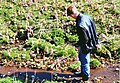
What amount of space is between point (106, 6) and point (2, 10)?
4.08 metres

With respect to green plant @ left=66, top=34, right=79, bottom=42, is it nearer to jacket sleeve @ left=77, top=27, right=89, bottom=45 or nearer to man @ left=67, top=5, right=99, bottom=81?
man @ left=67, top=5, right=99, bottom=81

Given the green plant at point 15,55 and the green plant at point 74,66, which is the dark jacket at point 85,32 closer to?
the green plant at point 74,66

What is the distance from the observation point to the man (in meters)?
9.28

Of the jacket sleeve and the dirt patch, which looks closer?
the jacket sleeve

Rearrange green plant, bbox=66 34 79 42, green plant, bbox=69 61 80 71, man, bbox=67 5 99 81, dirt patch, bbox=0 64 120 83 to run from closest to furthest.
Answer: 1. man, bbox=67 5 99 81
2. dirt patch, bbox=0 64 120 83
3. green plant, bbox=69 61 80 71
4. green plant, bbox=66 34 79 42

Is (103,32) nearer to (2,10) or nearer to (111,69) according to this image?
(111,69)

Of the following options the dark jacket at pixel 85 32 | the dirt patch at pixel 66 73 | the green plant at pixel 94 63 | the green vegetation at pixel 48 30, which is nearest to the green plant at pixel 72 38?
the green vegetation at pixel 48 30

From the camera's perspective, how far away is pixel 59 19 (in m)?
13.8

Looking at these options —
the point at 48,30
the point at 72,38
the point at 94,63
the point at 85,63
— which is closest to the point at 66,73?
the point at 94,63

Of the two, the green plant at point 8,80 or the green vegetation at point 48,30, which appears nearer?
the green plant at point 8,80

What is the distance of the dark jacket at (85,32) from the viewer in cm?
931

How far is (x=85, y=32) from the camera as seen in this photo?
9.34 meters

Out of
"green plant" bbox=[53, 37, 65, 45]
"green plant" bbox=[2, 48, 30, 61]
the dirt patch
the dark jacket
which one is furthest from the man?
"green plant" bbox=[53, 37, 65, 45]

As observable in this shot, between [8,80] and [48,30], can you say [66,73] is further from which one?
[48,30]
